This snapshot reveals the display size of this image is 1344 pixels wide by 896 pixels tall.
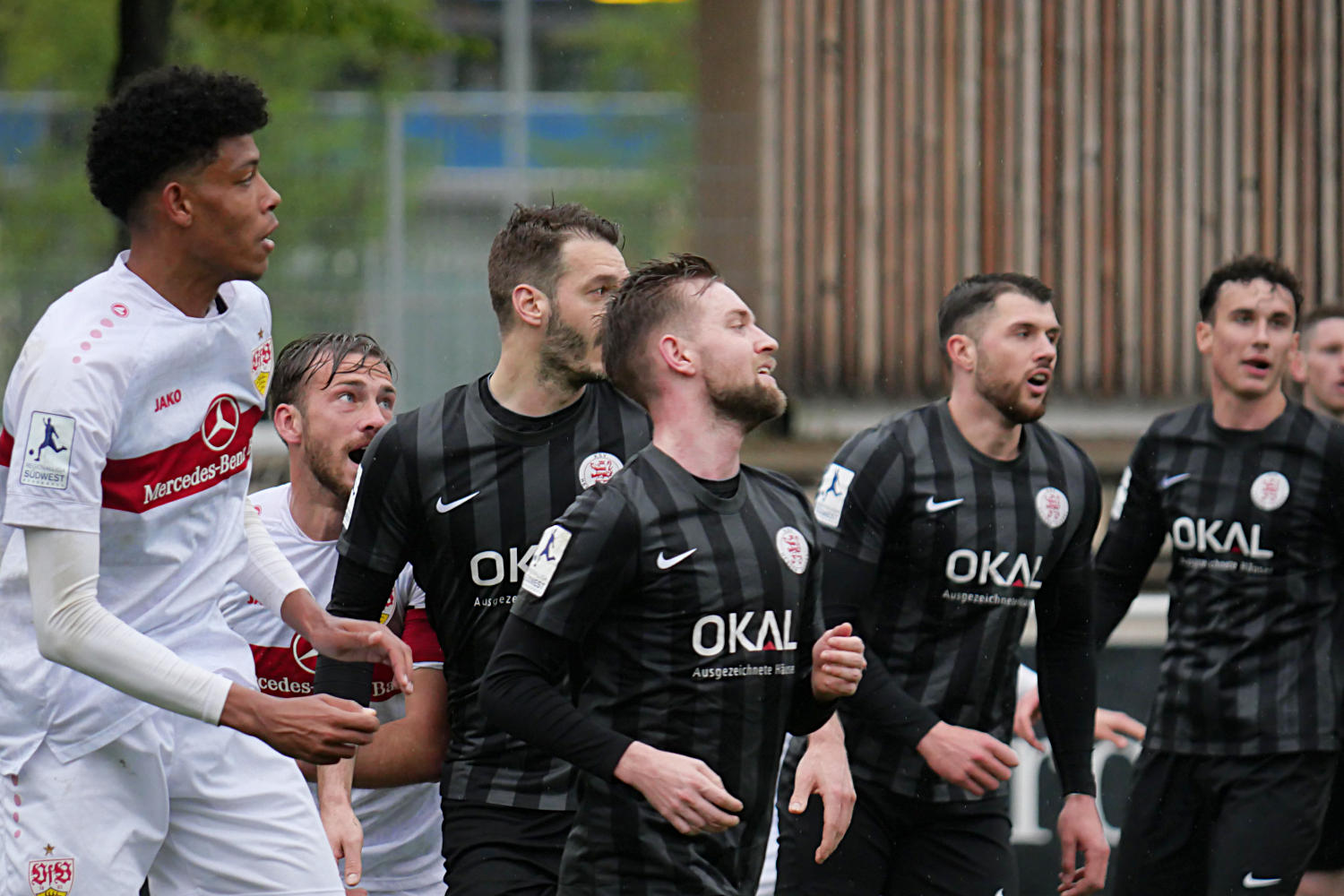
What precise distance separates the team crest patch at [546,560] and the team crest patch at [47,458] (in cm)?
98

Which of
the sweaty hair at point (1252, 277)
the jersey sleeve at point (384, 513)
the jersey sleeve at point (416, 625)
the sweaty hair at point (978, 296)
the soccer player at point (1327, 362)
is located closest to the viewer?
the jersey sleeve at point (384, 513)

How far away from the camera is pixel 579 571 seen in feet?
12.5

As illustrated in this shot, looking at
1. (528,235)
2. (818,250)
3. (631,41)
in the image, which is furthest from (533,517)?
(631,41)

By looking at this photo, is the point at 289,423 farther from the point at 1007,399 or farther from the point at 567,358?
the point at 1007,399

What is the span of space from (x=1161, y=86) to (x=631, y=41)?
12381 mm

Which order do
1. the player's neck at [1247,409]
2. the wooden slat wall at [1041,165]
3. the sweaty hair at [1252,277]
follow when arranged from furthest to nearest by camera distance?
the wooden slat wall at [1041,165]
the sweaty hair at [1252,277]
the player's neck at [1247,409]

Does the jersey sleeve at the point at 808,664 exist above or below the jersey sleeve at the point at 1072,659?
above

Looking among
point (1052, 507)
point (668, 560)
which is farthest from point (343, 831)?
point (1052, 507)

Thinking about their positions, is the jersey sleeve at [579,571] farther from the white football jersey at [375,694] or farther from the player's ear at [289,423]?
the player's ear at [289,423]

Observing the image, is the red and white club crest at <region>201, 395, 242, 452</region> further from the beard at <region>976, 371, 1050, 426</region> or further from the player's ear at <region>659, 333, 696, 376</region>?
the beard at <region>976, 371, 1050, 426</region>

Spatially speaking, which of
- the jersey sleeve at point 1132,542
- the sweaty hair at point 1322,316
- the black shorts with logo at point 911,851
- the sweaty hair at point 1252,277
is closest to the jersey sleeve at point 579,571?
the black shorts with logo at point 911,851

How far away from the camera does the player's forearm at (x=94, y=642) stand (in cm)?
378

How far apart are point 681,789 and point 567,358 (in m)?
1.46

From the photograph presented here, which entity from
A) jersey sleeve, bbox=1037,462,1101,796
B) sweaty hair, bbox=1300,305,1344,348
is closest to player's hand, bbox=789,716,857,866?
jersey sleeve, bbox=1037,462,1101,796
